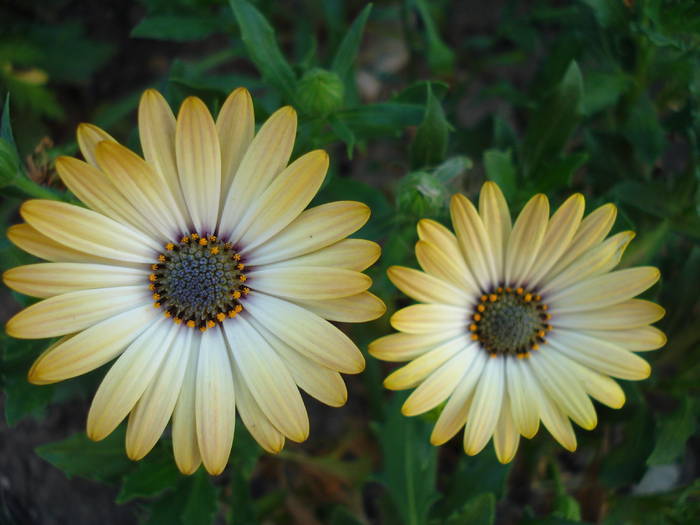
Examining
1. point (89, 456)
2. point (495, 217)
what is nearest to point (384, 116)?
point (495, 217)

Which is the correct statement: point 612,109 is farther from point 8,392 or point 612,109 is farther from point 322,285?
point 8,392

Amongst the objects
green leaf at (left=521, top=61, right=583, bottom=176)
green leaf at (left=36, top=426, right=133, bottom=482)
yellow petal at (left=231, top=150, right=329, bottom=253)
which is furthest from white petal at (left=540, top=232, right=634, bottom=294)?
green leaf at (left=36, top=426, right=133, bottom=482)

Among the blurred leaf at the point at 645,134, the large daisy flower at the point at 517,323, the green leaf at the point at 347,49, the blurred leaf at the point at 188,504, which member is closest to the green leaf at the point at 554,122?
the blurred leaf at the point at 645,134

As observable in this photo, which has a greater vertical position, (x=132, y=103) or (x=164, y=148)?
(x=132, y=103)

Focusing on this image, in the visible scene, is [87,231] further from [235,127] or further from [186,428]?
Result: [186,428]

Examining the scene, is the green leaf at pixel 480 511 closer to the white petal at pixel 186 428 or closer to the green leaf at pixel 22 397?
the white petal at pixel 186 428

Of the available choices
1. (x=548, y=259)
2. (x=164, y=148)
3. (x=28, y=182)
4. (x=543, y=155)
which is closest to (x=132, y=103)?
(x=28, y=182)
